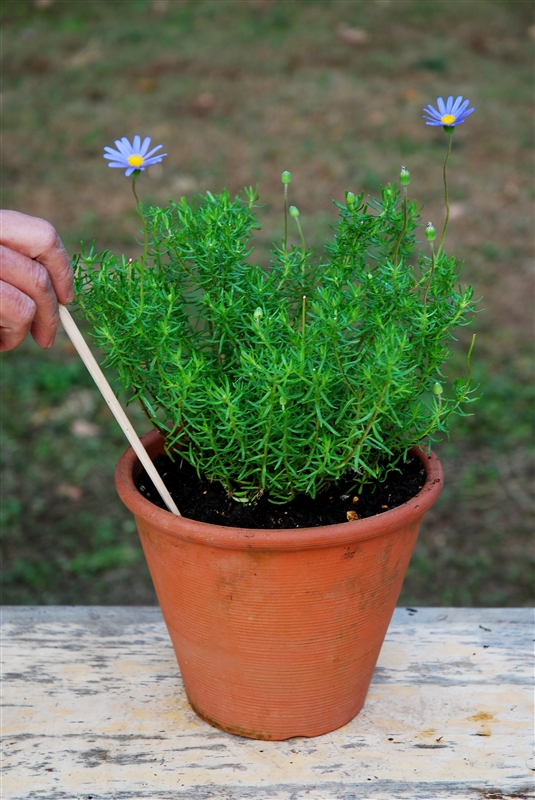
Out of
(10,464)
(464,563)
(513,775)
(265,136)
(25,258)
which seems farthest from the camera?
(265,136)

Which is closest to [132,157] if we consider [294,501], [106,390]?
[106,390]

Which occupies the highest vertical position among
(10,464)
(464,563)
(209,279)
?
(209,279)

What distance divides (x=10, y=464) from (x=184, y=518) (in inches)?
65.3

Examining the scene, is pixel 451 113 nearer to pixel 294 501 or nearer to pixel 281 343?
pixel 281 343

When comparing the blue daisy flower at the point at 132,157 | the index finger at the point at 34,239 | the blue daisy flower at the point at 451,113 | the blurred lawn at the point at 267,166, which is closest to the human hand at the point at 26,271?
the index finger at the point at 34,239

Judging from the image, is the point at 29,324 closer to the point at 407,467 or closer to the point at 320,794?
the point at 407,467

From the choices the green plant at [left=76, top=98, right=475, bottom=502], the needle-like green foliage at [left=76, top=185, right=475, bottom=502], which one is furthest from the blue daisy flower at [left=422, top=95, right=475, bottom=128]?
the needle-like green foliage at [left=76, top=185, right=475, bottom=502]

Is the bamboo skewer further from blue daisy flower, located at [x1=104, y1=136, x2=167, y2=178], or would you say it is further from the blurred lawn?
the blurred lawn

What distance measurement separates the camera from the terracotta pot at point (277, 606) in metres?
0.98

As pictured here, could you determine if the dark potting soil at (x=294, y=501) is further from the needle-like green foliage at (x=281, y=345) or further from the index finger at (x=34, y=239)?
the index finger at (x=34, y=239)

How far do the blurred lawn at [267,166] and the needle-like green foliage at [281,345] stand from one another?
1268mm

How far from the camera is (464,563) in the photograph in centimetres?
225

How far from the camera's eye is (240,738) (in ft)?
3.66

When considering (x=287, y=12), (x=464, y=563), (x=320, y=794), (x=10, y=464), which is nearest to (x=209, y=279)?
(x=320, y=794)
